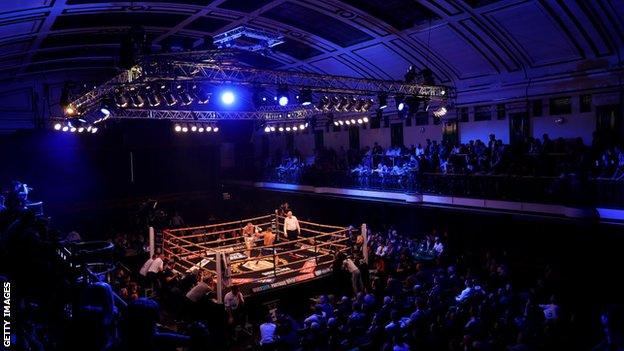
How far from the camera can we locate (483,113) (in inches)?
641

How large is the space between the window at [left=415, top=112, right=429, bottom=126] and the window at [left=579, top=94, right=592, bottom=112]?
604 centimetres

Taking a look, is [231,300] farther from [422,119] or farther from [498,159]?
[422,119]

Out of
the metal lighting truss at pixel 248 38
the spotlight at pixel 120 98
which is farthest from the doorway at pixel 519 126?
the spotlight at pixel 120 98

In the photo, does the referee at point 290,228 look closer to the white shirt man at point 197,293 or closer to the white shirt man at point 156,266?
the white shirt man at point 156,266

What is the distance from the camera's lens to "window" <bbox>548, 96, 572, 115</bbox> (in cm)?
1393

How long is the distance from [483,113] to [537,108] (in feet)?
6.50

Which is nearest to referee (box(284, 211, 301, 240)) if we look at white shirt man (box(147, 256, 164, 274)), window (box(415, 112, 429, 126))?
white shirt man (box(147, 256, 164, 274))

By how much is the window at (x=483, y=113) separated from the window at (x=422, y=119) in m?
2.43

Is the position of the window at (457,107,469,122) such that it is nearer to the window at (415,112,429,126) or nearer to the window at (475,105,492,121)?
the window at (475,105,492,121)

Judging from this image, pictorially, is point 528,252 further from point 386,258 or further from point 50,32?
point 50,32

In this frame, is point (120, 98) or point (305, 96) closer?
point (120, 98)

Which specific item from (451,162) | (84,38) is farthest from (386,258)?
(84,38)

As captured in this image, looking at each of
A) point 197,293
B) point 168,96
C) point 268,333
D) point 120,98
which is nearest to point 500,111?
point 168,96

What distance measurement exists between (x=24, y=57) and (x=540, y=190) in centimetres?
1723
